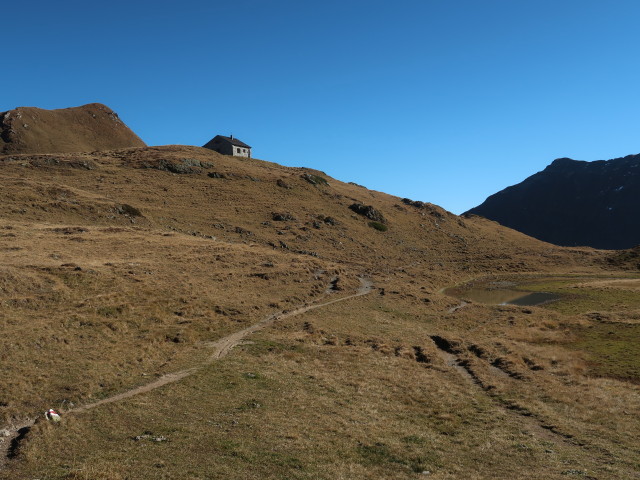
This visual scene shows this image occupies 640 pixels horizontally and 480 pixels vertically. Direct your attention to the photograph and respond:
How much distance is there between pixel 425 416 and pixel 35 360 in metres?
21.2

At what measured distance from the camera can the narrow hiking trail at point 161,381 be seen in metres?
15.5

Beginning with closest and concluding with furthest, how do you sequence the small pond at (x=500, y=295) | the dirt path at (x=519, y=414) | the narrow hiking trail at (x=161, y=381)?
the narrow hiking trail at (x=161, y=381)
the dirt path at (x=519, y=414)
the small pond at (x=500, y=295)

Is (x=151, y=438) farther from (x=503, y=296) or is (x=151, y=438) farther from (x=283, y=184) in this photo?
(x=283, y=184)

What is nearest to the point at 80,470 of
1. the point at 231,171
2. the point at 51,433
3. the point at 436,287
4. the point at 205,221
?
the point at 51,433

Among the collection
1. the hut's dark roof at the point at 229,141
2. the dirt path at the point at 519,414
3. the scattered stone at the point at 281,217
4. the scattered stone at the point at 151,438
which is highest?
the hut's dark roof at the point at 229,141

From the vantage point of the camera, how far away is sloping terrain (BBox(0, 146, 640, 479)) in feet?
53.5

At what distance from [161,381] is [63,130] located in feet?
549

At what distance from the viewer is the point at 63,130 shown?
15725 centimetres

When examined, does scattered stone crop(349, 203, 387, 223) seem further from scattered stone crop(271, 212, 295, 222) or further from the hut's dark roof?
the hut's dark roof

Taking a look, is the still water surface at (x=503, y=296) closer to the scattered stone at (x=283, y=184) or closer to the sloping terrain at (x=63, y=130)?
the scattered stone at (x=283, y=184)

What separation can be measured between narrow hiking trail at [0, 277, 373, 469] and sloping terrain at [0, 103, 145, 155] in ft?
440

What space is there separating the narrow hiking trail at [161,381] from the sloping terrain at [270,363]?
133 millimetres

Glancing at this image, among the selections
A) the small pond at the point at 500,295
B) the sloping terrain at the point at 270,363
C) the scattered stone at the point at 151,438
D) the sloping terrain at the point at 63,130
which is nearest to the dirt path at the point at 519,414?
the sloping terrain at the point at 270,363

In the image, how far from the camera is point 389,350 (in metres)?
33.8
